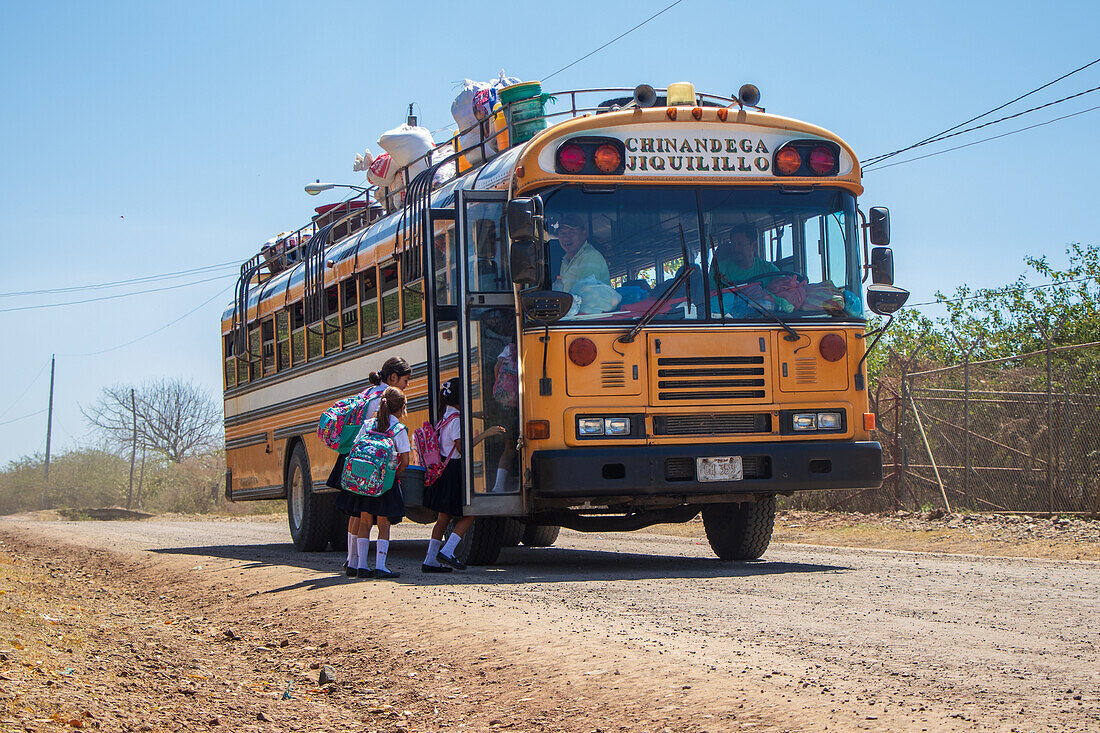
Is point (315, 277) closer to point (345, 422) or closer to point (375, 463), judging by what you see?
point (345, 422)

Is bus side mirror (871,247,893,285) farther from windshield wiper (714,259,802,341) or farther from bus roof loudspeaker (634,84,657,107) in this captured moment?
bus roof loudspeaker (634,84,657,107)

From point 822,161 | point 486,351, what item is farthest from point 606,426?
point 822,161

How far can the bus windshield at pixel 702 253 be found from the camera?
10.7 metres

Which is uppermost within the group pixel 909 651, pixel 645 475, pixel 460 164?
pixel 460 164

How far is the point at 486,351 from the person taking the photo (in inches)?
435

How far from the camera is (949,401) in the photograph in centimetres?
1891

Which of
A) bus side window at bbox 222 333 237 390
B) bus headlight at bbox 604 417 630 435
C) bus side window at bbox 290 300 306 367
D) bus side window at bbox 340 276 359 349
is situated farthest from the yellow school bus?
bus side window at bbox 222 333 237 390

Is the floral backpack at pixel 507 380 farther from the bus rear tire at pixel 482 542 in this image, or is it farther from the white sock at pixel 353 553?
the white sock at pixel 353 553

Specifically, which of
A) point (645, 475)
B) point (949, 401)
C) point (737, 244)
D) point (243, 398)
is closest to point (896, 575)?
point (645, 475)

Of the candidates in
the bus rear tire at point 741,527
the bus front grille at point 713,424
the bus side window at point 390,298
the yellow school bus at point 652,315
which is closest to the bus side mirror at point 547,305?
the yellow school bus at point 652,315

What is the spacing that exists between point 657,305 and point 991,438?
9.03m

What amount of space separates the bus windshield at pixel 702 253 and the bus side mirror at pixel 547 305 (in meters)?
0.21

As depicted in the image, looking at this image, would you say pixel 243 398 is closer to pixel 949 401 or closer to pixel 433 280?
pixel 433 280

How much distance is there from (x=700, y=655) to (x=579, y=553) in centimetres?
854
